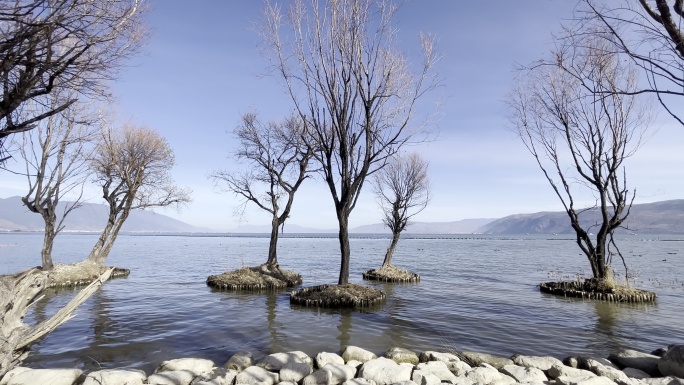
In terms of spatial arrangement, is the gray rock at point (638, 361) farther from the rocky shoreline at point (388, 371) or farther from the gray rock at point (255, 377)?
the gray rock at point (255, 377)

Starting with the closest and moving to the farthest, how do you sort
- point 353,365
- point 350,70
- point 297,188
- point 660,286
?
point 353,365
point 350,70
point 660,286
point 297,188

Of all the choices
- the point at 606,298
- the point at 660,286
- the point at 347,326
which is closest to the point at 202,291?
the point at 347,326

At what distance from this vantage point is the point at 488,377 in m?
6.93

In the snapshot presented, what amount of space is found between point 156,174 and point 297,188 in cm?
1078

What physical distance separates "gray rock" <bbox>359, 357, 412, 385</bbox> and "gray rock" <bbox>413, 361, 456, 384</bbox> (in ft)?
0.71

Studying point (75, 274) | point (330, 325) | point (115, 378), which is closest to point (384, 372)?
point (115, 378)

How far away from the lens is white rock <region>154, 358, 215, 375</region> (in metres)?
7.41

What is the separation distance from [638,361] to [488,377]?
3.82 metres

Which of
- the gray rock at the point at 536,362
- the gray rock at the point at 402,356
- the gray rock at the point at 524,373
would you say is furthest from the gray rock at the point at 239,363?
the gray rock at the point at 536,362

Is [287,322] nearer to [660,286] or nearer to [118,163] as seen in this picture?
[118,163]

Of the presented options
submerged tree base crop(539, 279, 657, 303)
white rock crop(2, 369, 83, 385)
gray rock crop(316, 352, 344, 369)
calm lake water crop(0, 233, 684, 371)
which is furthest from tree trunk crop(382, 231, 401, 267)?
white rock crop(2, 369, 83, 385)

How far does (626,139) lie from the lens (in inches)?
724

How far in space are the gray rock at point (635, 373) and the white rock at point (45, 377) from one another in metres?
10.5

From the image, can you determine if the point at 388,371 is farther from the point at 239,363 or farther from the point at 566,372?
the point at 566,372
